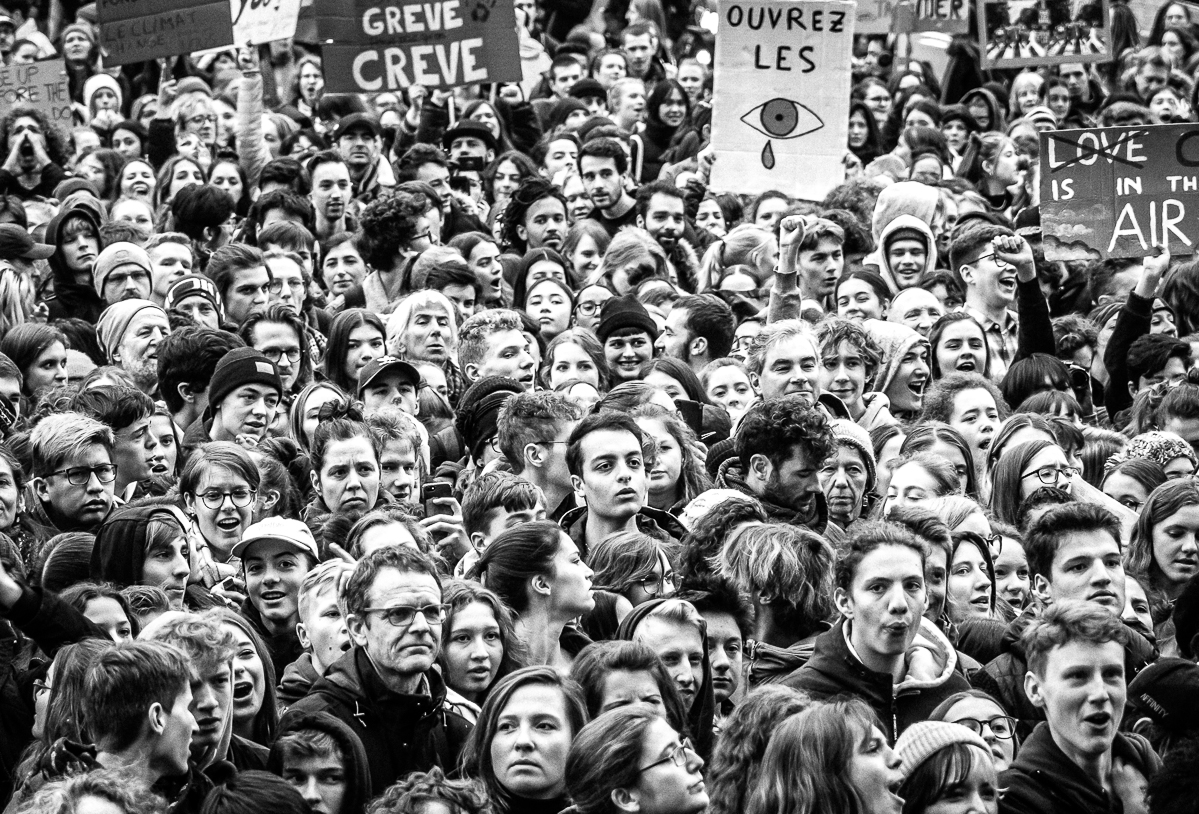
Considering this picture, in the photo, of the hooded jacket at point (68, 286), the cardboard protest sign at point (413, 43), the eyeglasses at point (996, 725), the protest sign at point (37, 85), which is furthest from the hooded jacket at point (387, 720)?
the protest sign at point (37, 85)

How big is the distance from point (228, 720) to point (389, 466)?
274 cm

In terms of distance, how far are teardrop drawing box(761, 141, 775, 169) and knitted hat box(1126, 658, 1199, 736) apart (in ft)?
19.3

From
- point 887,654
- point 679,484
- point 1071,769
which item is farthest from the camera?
point 679,484

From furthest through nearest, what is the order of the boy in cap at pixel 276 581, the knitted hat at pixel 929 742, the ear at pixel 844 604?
the boy in cap at pixel 276 581 → the ear at pixel 844 604 → the knitted hat at pixel 929 742

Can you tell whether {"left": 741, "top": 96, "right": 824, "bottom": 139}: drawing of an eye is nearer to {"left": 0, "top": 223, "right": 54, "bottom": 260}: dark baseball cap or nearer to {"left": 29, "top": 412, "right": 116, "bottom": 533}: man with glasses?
{"left": 0, "top": 223, "right": 54, "bottom": 260}: dark baseball cap

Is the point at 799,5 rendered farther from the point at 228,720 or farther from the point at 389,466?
the point at 228,720

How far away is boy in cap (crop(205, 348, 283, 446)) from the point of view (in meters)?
8.72

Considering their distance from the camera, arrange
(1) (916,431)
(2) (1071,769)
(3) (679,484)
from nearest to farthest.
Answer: (2) (1071,769)
(3) (679,484)
(1) (916,431)

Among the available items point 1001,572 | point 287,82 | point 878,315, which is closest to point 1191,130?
point 878,315

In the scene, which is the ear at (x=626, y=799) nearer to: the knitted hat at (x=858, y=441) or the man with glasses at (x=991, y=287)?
the knitted hat at (x=858, y=441)

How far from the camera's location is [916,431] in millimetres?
8688

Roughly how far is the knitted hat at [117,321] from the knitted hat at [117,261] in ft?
1.65

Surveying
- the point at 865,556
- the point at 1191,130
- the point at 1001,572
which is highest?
the point at 1191,130

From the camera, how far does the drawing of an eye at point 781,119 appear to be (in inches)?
451
